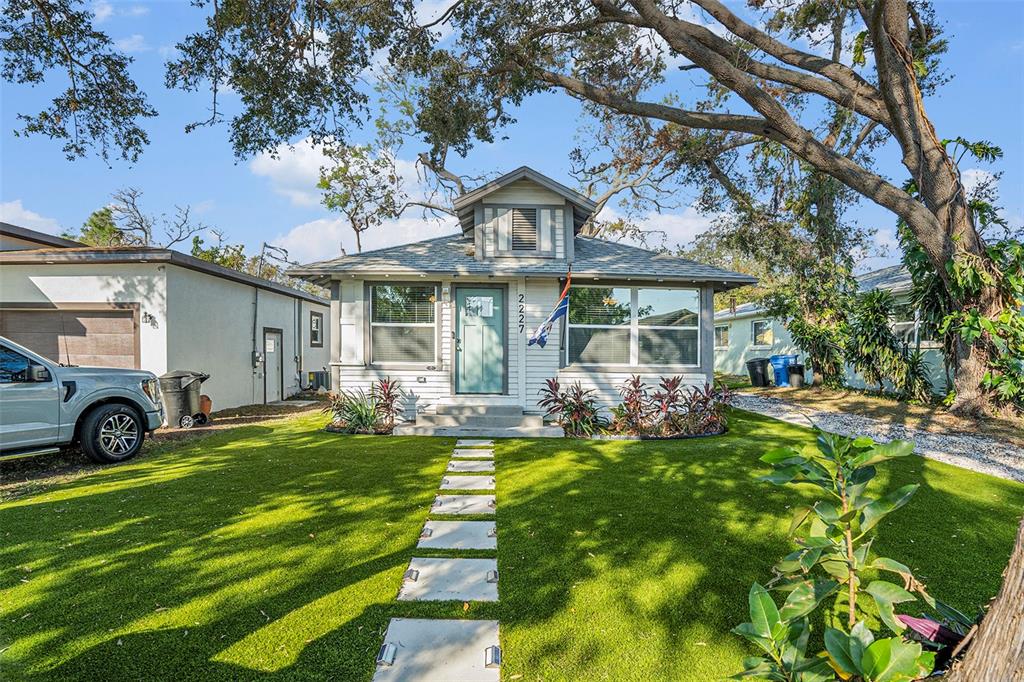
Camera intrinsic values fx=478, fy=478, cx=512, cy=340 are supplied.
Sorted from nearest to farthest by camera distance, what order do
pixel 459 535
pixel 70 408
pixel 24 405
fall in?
pixel 459 535, pixel 24 405, pixel 70 408

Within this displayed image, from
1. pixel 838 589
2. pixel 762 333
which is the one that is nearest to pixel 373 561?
pixel 838 589

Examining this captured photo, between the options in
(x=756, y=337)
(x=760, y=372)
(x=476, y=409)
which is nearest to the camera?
(x=476, y=409)

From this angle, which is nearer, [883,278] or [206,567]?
[206,567]

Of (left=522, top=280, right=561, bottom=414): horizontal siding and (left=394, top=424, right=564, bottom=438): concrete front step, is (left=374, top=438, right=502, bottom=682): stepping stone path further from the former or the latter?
(left=522, top=280, right=561, bottom=414): horizontal siding

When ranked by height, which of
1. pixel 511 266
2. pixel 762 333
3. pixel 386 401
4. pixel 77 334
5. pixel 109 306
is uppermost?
pixel 511 266

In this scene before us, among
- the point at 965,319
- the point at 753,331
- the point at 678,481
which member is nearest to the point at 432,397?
the point at 678,481

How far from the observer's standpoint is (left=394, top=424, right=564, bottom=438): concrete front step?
8453 millimetres

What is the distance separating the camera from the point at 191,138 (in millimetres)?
8281

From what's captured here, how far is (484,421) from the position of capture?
8961 millimetres

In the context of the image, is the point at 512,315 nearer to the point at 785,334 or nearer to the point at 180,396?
the point at 180,396

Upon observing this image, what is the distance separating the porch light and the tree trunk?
217 centimetres

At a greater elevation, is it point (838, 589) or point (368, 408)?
point (838, 589)

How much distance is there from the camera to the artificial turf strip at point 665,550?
2467 millimetres

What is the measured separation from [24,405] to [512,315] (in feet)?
23.2
